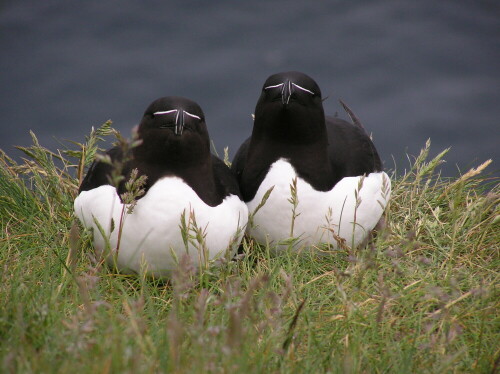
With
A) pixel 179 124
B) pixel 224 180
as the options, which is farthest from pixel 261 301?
pixel 224 180

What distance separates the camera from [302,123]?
363 centimetres

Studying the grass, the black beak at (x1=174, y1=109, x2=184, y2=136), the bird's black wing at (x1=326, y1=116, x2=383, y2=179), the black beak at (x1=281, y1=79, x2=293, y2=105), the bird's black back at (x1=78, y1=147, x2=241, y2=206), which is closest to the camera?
the grass

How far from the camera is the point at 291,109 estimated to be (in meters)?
3.55

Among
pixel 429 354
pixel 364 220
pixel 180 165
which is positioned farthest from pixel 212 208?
pixel 429 354

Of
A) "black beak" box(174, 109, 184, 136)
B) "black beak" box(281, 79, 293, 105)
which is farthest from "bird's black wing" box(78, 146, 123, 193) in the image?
"black beak" box(281, 79, 293, 105)

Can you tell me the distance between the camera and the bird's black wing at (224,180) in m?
3.58

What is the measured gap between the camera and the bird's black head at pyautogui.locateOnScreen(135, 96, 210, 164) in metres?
3.23

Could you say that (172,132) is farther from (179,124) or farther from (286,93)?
(286,93)

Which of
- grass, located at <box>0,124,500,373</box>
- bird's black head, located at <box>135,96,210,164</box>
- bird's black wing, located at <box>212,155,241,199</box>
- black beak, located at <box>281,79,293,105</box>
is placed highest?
black beak, located at <box>281,79,293,105</box>

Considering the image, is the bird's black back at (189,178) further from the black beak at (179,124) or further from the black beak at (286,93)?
the black beak at (286,93)

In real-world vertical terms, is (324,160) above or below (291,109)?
below

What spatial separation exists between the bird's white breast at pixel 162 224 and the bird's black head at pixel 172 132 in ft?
0.43

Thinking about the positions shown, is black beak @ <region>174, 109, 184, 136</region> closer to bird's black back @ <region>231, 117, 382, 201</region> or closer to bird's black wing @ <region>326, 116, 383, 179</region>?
bird's black back @ <region>231, 117, 382, 201</region>

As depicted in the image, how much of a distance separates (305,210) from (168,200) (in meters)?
0.78
